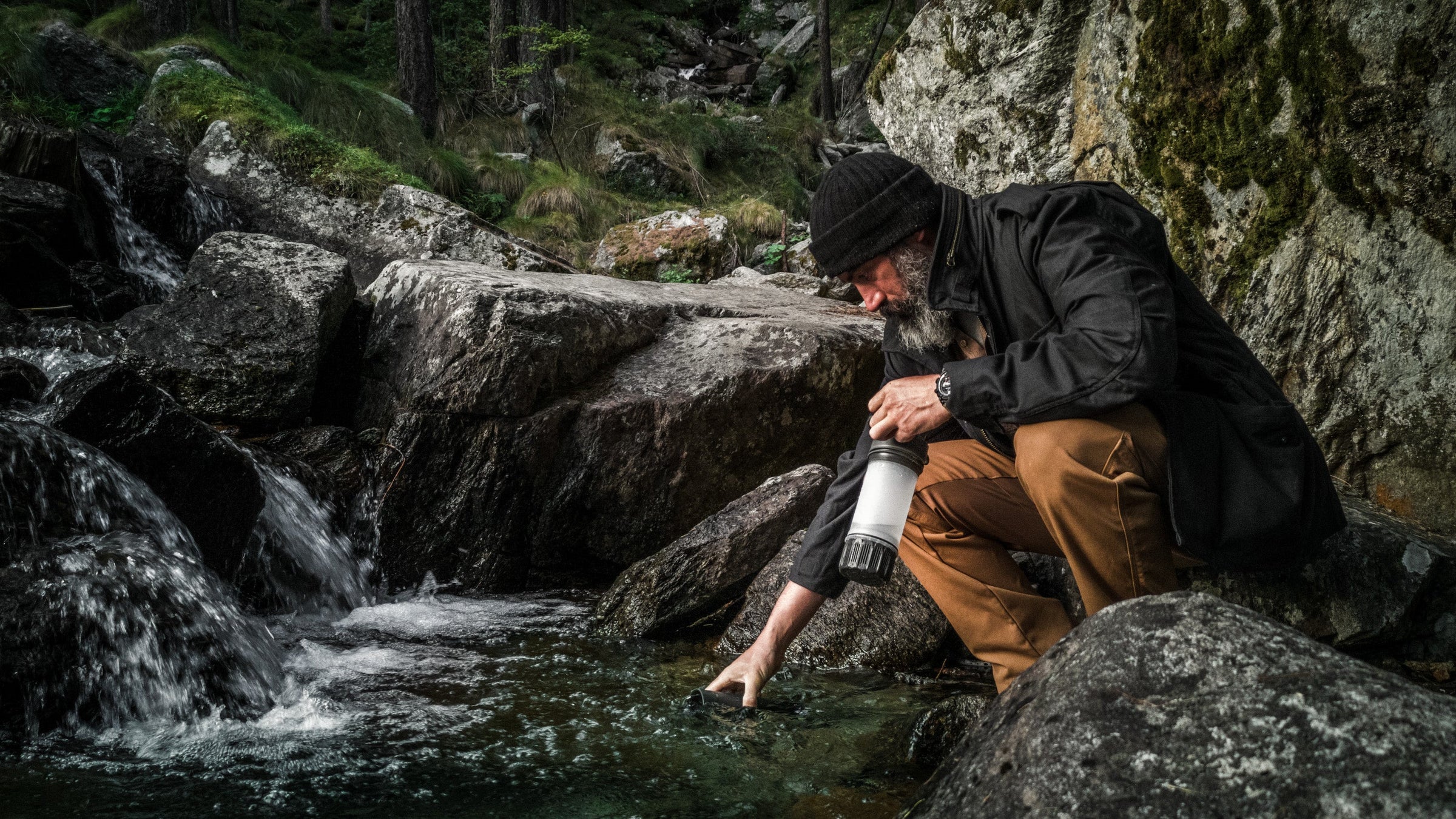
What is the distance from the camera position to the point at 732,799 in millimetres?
2559

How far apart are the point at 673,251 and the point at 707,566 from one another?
5692 millimetres

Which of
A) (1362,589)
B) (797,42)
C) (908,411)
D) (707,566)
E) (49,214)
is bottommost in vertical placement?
(707,566)

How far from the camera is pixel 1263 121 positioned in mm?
4020

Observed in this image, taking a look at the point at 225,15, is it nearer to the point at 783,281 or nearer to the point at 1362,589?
the point at 783,281

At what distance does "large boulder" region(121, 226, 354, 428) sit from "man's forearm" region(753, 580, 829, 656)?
3.60 m

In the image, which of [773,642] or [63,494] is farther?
[63,494]

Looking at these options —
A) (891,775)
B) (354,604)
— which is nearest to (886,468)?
(891,775)

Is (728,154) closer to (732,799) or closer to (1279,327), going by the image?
(1279,327)

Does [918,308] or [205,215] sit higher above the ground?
[205,215]

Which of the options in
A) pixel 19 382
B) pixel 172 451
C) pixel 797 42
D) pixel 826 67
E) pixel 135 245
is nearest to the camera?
pixel 172 451

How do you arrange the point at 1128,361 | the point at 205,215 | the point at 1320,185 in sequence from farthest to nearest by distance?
1. the point at 205,215
2. the point at 1320,185
3. the point at 1128,361

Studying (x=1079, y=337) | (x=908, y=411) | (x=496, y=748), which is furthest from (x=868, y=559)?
(x=496, y=748)

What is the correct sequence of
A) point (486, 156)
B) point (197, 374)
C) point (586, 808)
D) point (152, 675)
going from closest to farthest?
point (586, 808) < point (152, 675) < point (197, 374) < point (486, 156)

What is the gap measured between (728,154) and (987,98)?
10.6 meters
